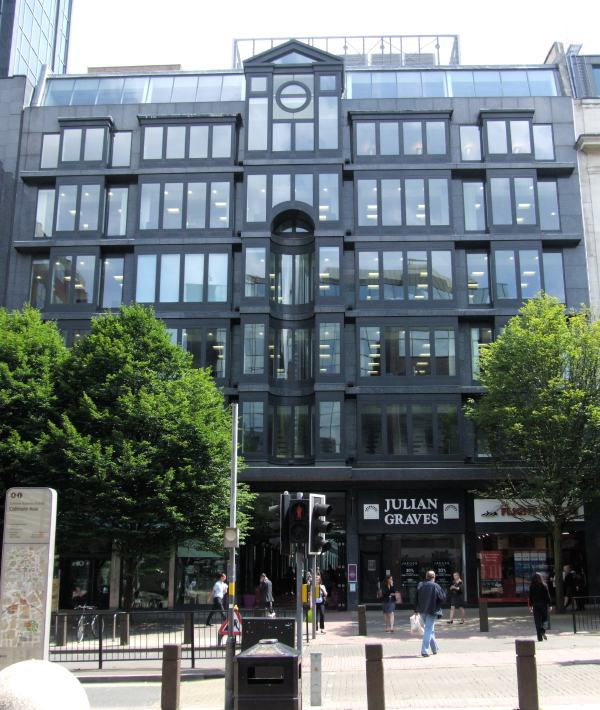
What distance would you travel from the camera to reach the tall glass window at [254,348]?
114ft

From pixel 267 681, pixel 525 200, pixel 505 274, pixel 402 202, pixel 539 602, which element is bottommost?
pixel 267 681

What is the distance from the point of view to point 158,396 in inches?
1061

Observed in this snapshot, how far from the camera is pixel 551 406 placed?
2814cm

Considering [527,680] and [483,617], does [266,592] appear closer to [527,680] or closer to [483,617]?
[483,617]

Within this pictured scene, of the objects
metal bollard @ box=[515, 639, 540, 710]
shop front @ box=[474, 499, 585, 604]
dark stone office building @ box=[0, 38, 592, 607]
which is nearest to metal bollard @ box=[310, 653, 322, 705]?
metal bollard @ box=[515, 639, 540, 710]

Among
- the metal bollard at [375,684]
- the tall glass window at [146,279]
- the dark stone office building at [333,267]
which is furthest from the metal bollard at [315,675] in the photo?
the tall glass window at [146,279]

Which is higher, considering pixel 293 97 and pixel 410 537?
pixel 293 97

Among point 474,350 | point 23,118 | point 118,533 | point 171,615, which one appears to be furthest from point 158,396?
point 23,118

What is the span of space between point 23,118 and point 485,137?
2269 cm

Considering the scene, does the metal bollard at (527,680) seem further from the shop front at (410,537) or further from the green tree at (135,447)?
the shop front at (410,537)

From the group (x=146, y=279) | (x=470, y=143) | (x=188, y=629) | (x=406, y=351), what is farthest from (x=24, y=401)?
(x=470, y=143)

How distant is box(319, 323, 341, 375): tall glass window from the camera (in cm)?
3478

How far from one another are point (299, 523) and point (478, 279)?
24.7m

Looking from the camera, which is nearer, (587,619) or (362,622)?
(362,622)
